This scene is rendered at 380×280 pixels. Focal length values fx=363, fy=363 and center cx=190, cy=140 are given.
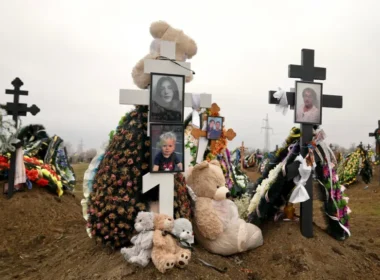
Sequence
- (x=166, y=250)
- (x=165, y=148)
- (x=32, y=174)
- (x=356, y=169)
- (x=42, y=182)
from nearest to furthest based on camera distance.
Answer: (x=166, y=250)
(x=165, y=148)
(x=32, y=174)
(x=42, y=182)
(x=356, y=169)

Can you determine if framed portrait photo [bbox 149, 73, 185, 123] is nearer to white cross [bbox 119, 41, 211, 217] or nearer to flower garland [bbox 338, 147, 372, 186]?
white cross [bbox 119, 41, 211, 217]

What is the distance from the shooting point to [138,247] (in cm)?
429

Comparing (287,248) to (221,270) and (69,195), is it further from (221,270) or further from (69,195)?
(69,195)

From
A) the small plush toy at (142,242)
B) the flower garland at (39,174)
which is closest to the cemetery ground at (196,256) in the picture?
the small plush toy at (142,242)

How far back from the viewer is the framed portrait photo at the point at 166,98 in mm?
4668

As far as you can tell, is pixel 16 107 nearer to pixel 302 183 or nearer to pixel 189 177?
pixel 189 177

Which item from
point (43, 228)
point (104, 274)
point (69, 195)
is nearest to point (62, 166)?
point (69, 195)

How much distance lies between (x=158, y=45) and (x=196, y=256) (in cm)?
291

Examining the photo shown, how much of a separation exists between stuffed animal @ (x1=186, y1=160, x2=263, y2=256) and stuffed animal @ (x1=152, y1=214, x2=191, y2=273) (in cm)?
64

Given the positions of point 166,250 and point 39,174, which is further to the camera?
point 39,174

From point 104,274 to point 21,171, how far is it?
18.1 ft

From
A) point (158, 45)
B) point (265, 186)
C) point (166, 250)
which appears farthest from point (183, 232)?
point (158, 45)

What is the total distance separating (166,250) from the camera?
4227 millimetres

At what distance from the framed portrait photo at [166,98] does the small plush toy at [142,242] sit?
1.23 metres
